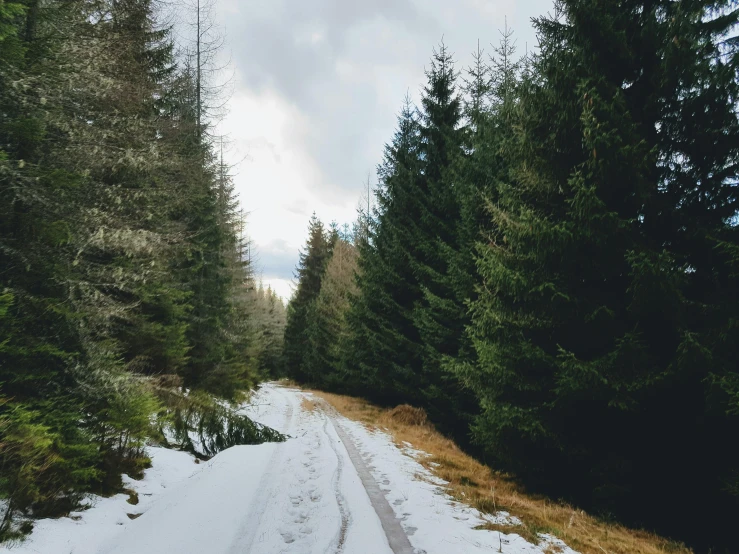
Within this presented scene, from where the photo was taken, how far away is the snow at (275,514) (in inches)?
166

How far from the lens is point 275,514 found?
5.13 meters

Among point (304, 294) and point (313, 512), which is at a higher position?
point (304, 294)

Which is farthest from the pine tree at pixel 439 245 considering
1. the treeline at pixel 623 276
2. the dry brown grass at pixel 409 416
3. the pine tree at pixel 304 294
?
the pine tree at pixel 304 294

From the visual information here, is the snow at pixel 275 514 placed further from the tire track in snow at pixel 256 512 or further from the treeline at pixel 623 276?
the treeline at pixel 623 276

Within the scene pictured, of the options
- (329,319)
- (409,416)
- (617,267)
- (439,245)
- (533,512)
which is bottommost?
(409,416)

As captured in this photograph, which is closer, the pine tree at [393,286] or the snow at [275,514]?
the snow at [275,514]

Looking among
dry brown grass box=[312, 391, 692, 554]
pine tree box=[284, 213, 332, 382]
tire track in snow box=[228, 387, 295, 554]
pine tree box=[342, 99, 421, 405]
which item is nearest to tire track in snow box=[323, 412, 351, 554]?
tire track in snow box=[228, 387, 295, 554]

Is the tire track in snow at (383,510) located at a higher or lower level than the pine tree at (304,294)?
lower

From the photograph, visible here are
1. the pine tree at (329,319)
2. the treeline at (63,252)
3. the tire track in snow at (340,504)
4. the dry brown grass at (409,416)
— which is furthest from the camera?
the pine tree at (329,319)

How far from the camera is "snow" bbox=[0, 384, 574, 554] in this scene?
421cm

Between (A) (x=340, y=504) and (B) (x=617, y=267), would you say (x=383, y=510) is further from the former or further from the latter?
(B) (x=617, y=267)

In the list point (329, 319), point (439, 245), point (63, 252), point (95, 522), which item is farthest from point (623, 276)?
point (329, 319)

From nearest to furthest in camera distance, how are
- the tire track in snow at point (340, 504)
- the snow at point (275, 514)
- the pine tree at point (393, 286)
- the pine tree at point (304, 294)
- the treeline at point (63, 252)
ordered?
1. the snow at point (275, 514)
2. the tire track in snow at point (340, 504)
3. the treeline at point (63, 252)
4. the pine tree at point (393, 286)
5. the pine tree at point (304, 294)

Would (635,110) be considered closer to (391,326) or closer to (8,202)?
(8,202)
